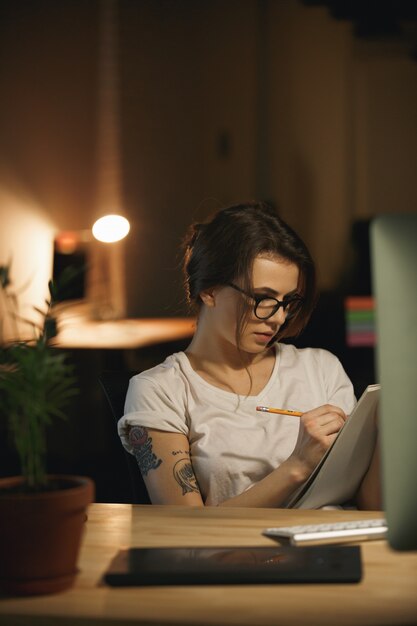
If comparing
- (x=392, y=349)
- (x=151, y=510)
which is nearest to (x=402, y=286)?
(x=392, y=349)

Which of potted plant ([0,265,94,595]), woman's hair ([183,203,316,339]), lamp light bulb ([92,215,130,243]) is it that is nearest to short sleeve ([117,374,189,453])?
woman's hair ([183,203,316,339])

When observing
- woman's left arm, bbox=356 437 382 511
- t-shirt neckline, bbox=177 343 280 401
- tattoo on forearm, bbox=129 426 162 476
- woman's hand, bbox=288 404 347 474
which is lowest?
woman's left arm, bbox=356 437 382 511

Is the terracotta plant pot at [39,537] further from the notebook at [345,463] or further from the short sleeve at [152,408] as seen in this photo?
the short sleeve at [152,408]

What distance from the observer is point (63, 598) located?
96 centimetres

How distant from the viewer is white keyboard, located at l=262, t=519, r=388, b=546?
1.14 meters

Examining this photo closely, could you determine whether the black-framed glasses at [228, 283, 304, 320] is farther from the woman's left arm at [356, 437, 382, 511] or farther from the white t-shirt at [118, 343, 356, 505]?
the woman's left arm at [356, 437, 382, 511]

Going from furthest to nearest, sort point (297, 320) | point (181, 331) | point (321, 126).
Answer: point (321, 126) → point (181, 331) → point (297, 320)

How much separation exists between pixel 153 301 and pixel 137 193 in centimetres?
81

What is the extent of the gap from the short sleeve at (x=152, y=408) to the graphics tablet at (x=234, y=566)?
61cm

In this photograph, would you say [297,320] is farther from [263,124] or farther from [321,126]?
[321,126]

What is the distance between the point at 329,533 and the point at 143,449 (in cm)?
62

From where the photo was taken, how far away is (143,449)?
171cm

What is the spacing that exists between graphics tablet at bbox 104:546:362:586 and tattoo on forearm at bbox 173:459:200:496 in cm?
55

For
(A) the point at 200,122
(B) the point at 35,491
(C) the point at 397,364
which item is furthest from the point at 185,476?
(A) the point at 200,122
